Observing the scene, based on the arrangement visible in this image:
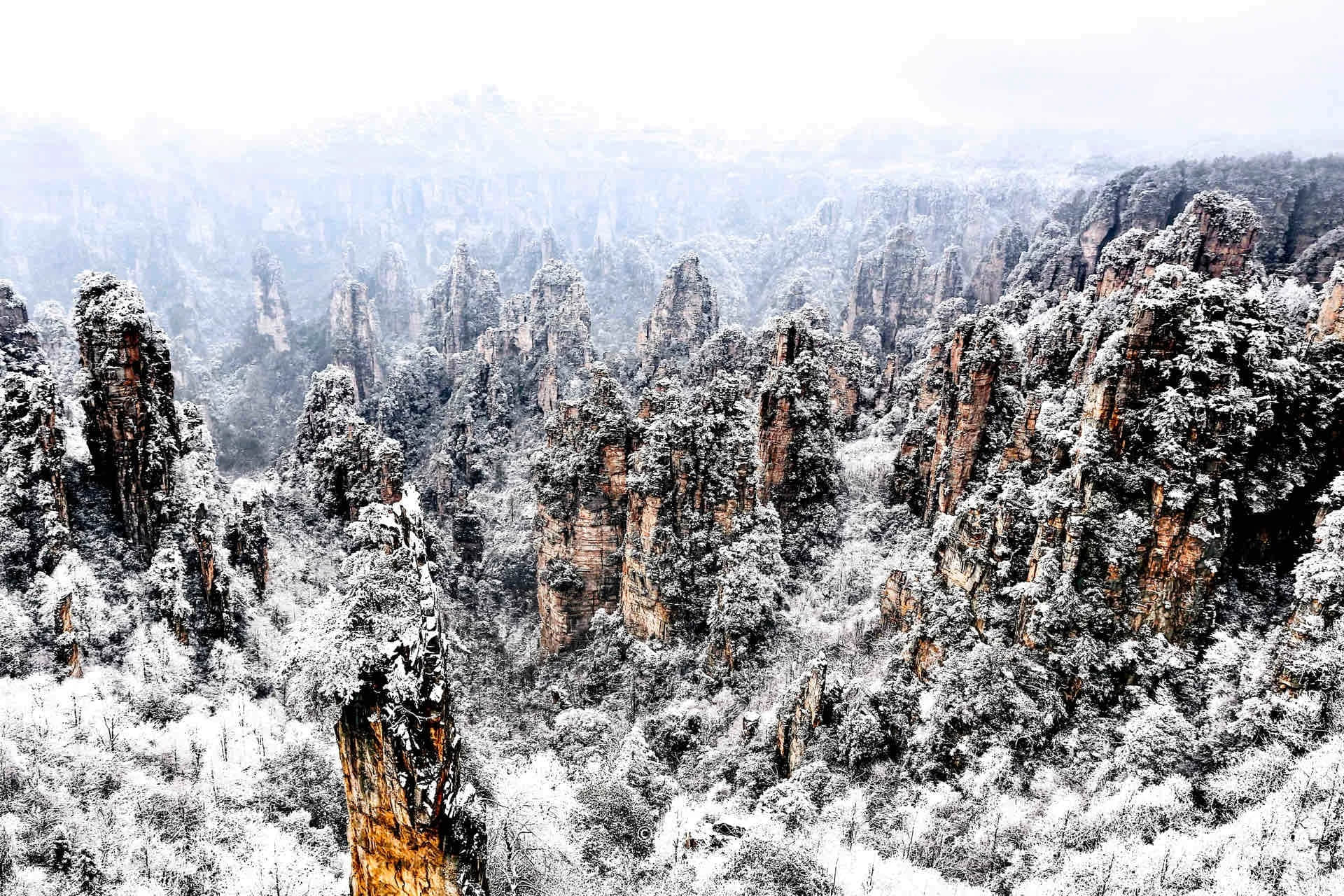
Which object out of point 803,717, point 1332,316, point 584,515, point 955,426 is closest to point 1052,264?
point 955,426

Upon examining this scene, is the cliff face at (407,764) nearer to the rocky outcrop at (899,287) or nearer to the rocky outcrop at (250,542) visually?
the rocky outcrop at (250,542)

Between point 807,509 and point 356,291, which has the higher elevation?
point 356,291

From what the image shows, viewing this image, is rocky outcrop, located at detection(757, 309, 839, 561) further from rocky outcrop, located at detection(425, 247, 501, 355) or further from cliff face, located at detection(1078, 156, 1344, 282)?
rocky outcrop, located at detection(425, 247, 501, 355)

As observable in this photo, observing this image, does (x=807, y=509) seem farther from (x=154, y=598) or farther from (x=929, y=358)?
(x=154, y=598)

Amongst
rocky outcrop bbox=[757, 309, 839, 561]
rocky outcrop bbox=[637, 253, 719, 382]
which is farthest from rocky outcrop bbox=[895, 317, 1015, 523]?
rocky outcrop bbox=[637, 253, 719, 382]

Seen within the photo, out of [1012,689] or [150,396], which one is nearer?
[1012,689]

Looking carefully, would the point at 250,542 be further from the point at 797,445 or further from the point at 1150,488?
the point at 1150,488

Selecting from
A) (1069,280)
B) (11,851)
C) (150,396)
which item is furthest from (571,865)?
(1069,280)
